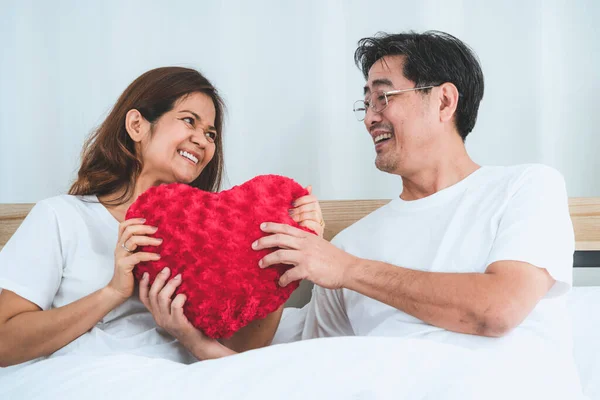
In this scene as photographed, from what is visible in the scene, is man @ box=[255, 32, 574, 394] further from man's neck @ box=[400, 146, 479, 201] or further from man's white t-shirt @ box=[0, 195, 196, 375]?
man's white t-shirt @ box=[0, 195, 196, 375]

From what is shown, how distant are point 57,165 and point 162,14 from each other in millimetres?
595

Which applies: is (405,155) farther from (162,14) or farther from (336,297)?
(162,14)

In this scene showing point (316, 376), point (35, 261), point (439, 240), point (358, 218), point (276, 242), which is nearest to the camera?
point (316, 376)

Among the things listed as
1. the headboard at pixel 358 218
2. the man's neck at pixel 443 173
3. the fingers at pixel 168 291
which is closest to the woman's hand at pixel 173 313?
the fingers at pixel 168 291

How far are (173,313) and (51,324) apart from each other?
9.9 inches

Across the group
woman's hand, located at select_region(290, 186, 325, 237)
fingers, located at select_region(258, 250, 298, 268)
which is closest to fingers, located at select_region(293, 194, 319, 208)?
woman's hand, located at select_region(290, 186, 325, 237)

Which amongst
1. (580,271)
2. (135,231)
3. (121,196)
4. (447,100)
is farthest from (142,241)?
(580,271)

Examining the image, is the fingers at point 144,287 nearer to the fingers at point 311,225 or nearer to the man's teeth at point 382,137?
the fingers at point 311,225

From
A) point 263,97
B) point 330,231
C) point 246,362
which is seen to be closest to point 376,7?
point 263,97

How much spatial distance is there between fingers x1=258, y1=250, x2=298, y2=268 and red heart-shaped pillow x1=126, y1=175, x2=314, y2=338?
0.06 ft

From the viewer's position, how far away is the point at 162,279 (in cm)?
112

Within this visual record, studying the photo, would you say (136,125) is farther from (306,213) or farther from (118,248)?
(306,213)

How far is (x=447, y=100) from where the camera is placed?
61.0 inches

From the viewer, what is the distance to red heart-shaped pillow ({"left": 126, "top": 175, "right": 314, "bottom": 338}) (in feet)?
3.61
